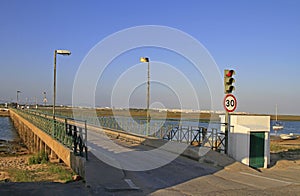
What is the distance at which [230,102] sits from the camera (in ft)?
41.8

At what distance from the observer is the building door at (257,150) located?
40.8 ft

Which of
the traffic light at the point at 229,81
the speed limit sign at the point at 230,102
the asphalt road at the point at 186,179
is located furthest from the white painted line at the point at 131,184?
the traffic light at the point at 229,81

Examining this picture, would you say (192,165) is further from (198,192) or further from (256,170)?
(198,192)

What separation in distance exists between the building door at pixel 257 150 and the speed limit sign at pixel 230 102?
1.20 meters

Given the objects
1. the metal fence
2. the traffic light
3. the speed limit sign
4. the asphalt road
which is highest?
the traffic light

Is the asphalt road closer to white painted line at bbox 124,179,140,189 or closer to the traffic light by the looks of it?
white painted line at bbox 124,179,140,189

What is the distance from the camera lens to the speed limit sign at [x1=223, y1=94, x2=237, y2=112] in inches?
499

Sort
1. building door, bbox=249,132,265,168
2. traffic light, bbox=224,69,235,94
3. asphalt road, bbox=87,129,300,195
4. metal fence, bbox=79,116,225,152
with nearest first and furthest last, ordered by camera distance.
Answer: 1. asphalt road, bbox=87,129,300,195
2. building door, bbox=249,132,265,168
3. traffic light, bbox=224,69,235,94
4. metal fence, bbox=79,116,225,152

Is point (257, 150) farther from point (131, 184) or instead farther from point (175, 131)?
point (175, 131)

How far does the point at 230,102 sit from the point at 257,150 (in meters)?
2.05

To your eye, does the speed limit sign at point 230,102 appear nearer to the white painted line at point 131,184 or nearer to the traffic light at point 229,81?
the traffic light at point 229,81

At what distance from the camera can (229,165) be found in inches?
455

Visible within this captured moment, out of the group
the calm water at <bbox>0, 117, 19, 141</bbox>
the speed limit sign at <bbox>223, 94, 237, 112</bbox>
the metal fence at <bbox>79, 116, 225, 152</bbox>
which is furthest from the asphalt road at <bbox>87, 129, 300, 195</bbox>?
the calm water at <bbox>0, 117, 19, 141</bbox>

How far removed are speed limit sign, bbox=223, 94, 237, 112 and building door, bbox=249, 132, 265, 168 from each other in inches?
47.3
